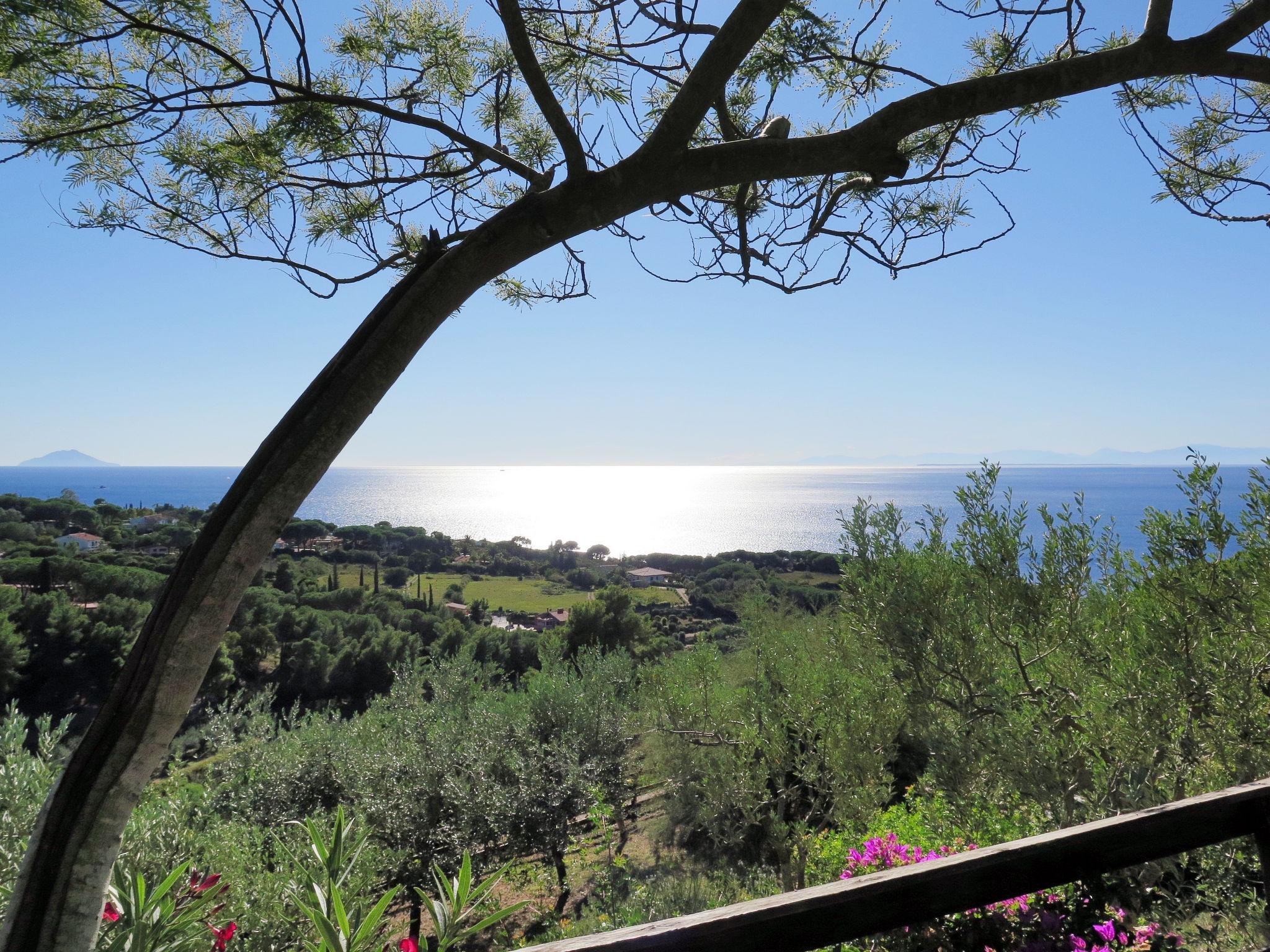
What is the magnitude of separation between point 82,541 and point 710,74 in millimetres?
35836

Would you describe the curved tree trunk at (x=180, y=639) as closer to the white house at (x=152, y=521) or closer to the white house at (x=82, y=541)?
the white house at (x=152, y=521)

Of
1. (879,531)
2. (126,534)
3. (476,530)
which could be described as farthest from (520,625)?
(476,530)

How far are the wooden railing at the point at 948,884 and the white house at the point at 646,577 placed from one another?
111 feet

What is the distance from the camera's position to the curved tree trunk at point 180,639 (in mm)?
992

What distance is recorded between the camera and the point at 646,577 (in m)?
40.1

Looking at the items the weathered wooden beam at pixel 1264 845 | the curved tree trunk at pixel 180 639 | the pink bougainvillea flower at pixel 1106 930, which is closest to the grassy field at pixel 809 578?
the pink bougainvillea flower at pixel 1106 930

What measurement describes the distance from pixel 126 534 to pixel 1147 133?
35.6m

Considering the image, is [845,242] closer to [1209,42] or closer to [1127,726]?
[1209,42]

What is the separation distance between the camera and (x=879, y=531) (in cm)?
358

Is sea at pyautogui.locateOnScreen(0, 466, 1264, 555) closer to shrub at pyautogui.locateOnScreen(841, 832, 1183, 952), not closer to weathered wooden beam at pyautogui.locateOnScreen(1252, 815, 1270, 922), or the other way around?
shrub at pyautogui.locateOnScreen(841, 832, 1183, 952)

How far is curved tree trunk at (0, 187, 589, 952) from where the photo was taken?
99 centimetres

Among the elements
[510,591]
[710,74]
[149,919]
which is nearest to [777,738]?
[149,919]

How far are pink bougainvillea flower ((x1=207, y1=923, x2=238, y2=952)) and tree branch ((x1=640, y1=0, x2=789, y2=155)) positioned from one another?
248 centimetres

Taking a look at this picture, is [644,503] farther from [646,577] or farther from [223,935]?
[223,935]
